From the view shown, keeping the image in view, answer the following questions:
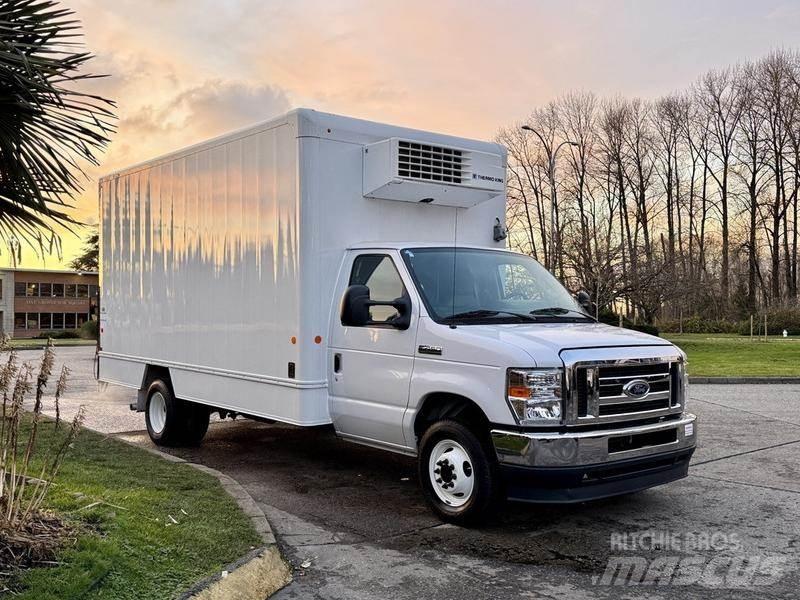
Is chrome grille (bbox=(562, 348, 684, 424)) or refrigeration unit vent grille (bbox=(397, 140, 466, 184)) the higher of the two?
refrigeration unit vent grille (bbox=(397, 140, 466, 184))

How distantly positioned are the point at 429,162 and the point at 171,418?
434cm

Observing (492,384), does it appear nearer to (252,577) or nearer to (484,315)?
(484,315)

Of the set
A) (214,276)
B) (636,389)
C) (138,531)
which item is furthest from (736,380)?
(138,531)

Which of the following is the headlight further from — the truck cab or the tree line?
the tree line

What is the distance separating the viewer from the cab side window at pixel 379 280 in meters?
6.81

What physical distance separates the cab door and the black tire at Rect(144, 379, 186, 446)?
285cm

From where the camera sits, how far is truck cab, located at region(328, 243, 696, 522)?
219 inches

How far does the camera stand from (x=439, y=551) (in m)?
5.52

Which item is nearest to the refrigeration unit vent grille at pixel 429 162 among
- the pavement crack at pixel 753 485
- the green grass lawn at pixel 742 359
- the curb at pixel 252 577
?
the curb at pixel 252 577

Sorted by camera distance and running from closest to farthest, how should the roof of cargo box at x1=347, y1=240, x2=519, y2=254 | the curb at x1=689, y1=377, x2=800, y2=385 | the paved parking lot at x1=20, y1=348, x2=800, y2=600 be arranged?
the paved parking lot at x1=20, y1=348, x2=800, y2=600 < the roof of cargo box at x1=347, y1=240, x2=519, y2=254 < the curb at x1=689, y1=377, x2=800, y2=385

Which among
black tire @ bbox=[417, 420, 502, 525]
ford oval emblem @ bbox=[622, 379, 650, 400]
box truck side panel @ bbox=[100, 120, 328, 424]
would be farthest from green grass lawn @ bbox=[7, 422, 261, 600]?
ford oval emblem @ bbox=[622, 379, 650, 400]

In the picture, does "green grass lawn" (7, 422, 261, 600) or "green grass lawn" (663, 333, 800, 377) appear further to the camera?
"green grass lawn" (663, 333, 800, 377)

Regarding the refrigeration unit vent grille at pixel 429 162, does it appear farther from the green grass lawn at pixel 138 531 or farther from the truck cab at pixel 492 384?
the green grass lawn at pixel 138 531

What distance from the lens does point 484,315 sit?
6.53 m
